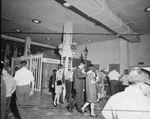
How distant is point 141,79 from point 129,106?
236 millimetres

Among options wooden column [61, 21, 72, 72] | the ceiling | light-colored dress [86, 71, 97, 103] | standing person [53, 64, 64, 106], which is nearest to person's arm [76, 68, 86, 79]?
light-colored dress [86, 71, 97, 103]

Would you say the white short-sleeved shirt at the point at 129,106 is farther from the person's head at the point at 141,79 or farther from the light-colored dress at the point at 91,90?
the light-colored dress at the point at 91,90

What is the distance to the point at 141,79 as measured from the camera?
0.80 meters

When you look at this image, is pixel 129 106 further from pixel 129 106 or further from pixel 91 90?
pixel 91 90

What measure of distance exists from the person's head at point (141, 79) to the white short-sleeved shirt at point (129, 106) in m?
0.07

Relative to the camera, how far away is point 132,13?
350 cm

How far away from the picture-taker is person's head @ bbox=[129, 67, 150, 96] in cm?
80

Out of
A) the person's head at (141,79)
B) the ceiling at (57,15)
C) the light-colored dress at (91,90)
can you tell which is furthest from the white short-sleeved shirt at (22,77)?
the person's head at (141,79)

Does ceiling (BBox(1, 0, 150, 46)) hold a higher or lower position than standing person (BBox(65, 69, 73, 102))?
higher

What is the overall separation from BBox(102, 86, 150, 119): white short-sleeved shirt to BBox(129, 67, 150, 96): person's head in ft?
0.24

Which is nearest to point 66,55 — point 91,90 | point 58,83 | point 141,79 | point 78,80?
point 58,83

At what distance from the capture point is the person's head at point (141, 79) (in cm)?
80

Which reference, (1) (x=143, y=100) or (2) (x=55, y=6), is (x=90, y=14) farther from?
(1) (x=143, y=100)

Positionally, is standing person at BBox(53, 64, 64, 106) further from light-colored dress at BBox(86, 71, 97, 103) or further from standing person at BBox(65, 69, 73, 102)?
light-colored dress at BBox(86, 71, 97, 103)
